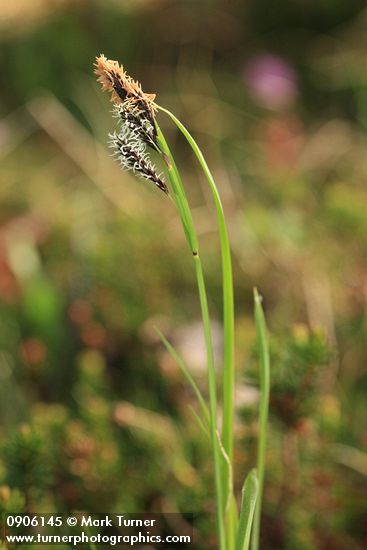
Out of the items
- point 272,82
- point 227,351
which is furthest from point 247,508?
point 272,82

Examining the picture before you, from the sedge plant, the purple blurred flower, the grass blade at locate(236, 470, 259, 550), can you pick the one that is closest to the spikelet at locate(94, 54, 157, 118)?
the sedge plant

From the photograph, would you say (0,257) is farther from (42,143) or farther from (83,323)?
(42,143)

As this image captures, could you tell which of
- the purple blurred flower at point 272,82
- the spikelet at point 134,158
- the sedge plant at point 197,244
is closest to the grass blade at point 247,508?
the sedge plant at point 197,244

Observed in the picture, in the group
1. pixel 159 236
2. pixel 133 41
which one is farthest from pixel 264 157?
pixel 133 41

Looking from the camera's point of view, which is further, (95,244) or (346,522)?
(95,244)

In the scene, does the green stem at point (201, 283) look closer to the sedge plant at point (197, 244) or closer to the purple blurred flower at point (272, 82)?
the sedge plant at point (197, 244)

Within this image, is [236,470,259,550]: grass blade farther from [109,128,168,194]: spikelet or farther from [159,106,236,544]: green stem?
[109,128,168,194]: spikelet
